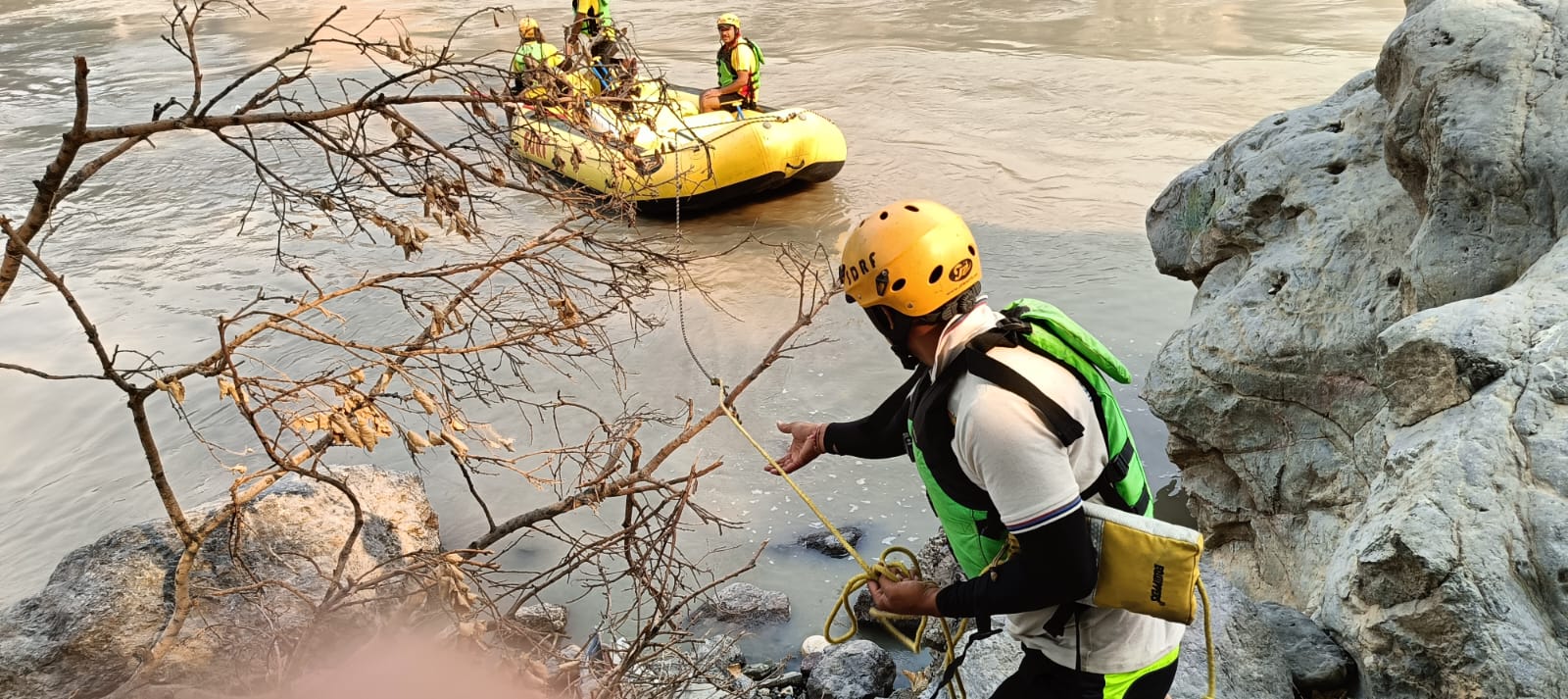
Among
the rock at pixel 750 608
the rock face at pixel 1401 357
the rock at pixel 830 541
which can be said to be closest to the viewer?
the rock face at pixel 1401 357

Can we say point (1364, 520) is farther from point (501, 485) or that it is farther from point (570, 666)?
point (501, 485)

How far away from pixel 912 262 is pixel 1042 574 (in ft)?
2.37

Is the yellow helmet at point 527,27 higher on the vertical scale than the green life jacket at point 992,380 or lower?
higher

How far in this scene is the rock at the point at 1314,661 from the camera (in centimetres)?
356

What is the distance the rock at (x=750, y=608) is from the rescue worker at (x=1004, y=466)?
3.02 meters

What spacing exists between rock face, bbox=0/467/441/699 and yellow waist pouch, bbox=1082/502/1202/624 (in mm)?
3557

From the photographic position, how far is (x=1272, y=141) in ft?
19.1

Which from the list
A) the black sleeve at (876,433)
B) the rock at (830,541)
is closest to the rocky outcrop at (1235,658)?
the black sleeve at (876,433)

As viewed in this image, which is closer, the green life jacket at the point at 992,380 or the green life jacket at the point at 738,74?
the green life jacket at the point at 992,380

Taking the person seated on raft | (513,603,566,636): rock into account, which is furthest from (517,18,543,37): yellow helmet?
the person seated on raft

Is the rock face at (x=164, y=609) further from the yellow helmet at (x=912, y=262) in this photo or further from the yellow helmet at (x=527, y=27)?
the yellow helmet at (x=912, y=262)

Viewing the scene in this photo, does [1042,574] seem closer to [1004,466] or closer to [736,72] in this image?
[1004,466]

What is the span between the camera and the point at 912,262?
2.43 m

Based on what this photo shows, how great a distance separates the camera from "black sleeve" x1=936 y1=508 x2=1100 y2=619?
2.16m
